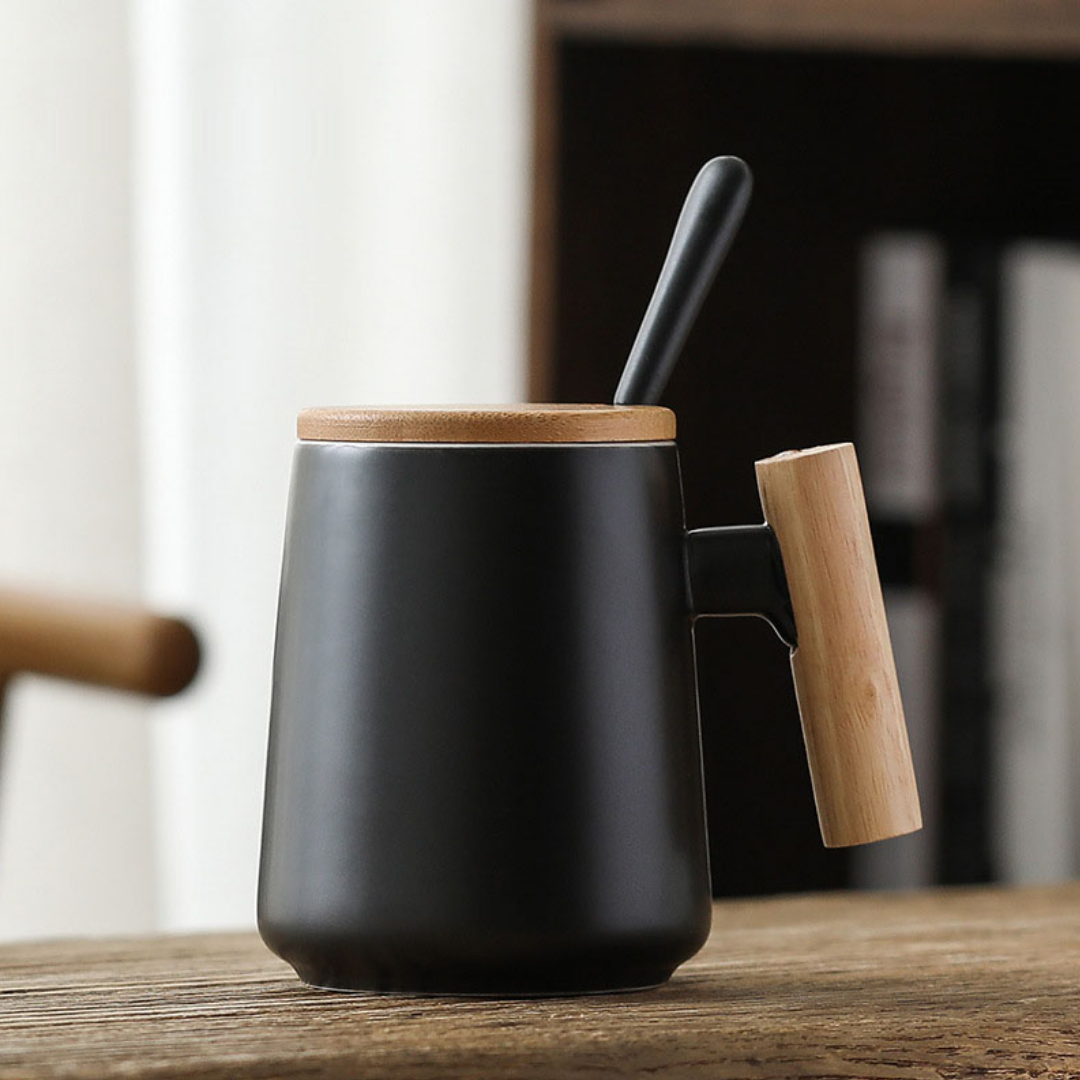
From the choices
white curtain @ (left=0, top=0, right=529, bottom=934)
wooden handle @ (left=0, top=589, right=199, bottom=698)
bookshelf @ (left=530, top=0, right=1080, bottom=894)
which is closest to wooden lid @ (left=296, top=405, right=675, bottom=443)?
wooden handle @ (left=0, top=589, right=199, bottom=698)

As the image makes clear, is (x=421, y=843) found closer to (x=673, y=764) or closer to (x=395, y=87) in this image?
(x=673, y=764)

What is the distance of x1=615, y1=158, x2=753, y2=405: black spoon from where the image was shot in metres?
0.56

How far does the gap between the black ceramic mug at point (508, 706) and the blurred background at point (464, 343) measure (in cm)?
72

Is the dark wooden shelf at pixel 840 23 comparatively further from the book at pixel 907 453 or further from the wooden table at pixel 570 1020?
the wooden table at pixel 570 1020

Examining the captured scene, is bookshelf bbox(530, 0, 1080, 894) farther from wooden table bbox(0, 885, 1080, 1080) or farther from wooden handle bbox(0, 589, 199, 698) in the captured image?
wooden table bbox(0, 885, 1080, 1080)

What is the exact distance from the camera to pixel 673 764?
549 mm

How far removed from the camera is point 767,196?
4.53 feet

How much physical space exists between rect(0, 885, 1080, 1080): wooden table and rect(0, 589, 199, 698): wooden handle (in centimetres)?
20

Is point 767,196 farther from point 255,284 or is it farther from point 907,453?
point 255,284

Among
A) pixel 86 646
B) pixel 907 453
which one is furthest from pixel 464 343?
pixel 86 646

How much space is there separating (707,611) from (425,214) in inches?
34.1

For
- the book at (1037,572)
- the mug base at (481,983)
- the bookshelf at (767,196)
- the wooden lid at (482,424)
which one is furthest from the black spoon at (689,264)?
the book at (1037,572)

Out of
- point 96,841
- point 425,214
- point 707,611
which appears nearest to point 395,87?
point 425,214

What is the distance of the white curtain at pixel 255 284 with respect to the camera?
1.32m
